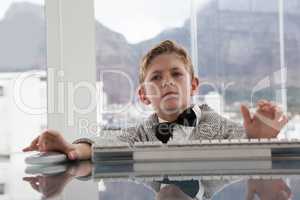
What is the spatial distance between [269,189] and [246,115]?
419mm

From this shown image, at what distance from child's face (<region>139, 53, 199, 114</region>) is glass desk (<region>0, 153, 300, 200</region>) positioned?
52 cm

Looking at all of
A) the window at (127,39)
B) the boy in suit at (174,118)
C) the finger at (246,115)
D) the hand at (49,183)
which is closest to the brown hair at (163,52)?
the boy in suit at (174,118)

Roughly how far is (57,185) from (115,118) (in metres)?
1.86

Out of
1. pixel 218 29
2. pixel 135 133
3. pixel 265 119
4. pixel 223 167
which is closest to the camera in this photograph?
pixel 223 167

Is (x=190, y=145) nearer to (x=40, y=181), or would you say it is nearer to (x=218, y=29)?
(x=40, y=181)

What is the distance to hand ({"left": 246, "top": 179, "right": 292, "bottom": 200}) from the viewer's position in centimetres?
35

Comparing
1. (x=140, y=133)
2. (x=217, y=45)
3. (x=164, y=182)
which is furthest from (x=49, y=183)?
(x=217, y=45)

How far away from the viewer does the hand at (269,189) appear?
0.35 metres

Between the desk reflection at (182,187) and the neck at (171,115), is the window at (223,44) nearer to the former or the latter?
the neck at (171,115)

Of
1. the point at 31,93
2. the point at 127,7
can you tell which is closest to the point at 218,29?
the point at 127,7

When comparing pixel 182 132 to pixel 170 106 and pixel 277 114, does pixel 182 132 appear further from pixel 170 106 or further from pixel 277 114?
pixel 277 114

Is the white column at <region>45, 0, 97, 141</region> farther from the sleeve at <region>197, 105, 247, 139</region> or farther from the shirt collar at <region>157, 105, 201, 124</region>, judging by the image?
the sleeve at <region>197, 105, 247, 139</region>

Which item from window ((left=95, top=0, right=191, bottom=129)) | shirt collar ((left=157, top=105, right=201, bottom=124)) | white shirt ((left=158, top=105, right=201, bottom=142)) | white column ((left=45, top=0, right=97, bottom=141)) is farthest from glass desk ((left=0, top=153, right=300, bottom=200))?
window ((left=95, top=0, right=191, bottom=129))

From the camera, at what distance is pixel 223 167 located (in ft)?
1.84
